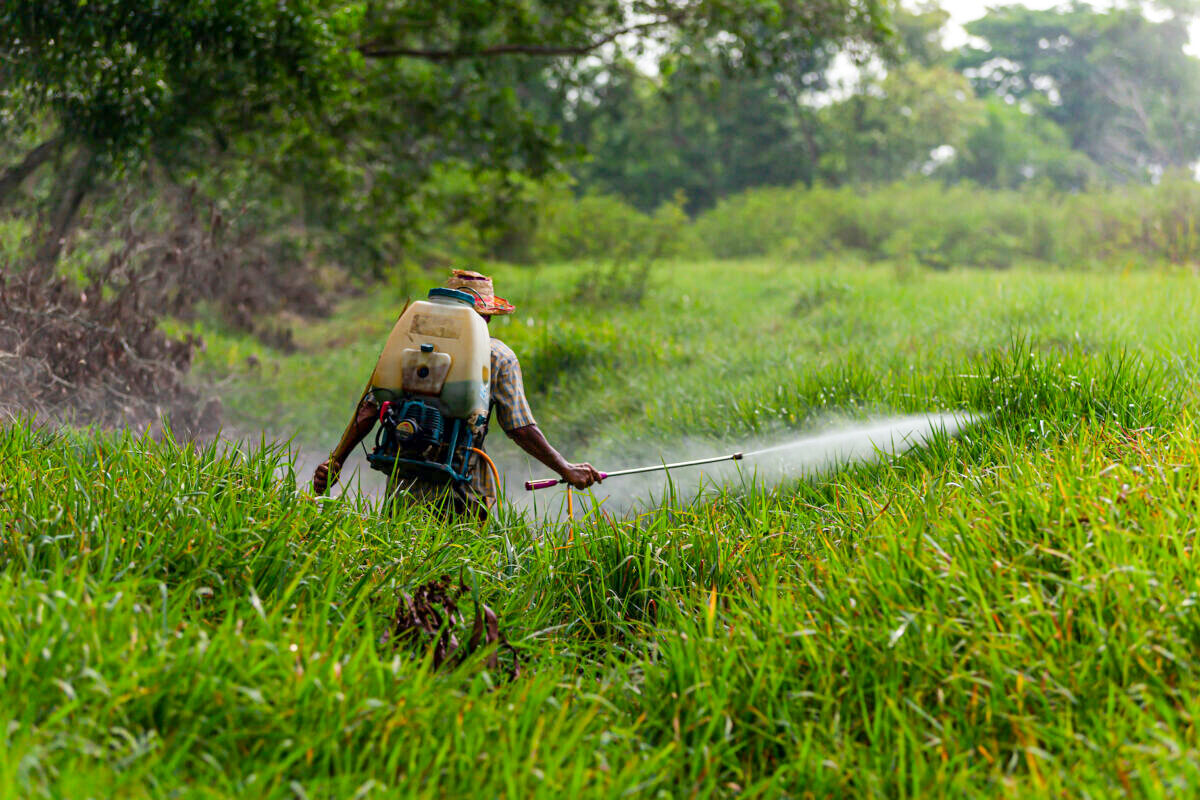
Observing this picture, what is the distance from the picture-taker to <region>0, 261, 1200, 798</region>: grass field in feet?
8.77

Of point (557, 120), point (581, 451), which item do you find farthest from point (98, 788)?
point (557, 120)

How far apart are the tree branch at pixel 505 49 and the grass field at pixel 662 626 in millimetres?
7289

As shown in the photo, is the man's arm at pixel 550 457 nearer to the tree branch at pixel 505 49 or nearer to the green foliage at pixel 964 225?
the tree branch at pixel 505 49

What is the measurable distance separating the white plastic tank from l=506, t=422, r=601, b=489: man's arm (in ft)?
1.29

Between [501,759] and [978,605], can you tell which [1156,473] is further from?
[501,759]

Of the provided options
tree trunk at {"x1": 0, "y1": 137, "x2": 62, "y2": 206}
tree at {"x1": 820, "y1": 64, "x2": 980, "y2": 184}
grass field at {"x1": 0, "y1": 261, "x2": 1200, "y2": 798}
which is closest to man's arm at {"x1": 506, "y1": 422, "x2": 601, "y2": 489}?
grass field at {"x1": 0, "y1": 261, "x2": 1200, "y2": 798}

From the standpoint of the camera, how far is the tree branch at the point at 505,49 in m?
11.4

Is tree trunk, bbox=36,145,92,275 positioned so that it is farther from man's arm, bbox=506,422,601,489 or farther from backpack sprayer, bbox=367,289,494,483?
man's arm, bbox=506,422,601,489

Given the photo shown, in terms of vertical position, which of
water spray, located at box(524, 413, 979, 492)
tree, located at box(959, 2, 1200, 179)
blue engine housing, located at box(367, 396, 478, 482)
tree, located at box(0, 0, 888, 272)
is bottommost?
water spray, located at box(524, 413, 979, 492)

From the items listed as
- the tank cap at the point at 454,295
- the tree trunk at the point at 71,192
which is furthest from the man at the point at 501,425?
the tree trunk at the point at 71,192

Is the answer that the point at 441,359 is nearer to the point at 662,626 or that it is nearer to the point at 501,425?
the point at 501,425

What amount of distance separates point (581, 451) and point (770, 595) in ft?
16.0

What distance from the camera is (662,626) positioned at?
13.0 feet

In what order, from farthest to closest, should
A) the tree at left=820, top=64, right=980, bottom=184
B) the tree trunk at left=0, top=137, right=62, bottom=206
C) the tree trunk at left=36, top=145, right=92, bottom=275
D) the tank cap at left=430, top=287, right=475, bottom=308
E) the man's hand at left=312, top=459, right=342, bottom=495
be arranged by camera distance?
1. the tree at left=820, top=64, right=980, bottom=184
2. the tree trunk at left=0, top=137, right=62, bottom=206
3. the tree trunk at left=36, top=145, right=92, bottom=275
4. the man's hand at left=312, top=459, right=342, bottom=495
5. the tank cap at left=430, top=287, right=475, bottom=308
